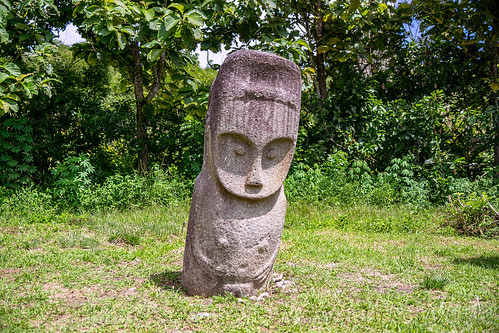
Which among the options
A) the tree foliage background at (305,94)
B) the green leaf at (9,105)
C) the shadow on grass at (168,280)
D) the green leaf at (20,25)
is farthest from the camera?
the tree foliage background at (305,94)

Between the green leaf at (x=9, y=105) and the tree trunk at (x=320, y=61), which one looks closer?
the green leaf at (x=9, y=105)

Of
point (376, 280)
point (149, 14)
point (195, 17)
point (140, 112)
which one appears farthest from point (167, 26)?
point (376, 280)

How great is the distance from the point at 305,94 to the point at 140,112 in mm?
3653

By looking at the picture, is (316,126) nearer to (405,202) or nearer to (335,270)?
(405,202)

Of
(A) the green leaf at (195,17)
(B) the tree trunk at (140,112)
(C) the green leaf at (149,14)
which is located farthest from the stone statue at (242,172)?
(B) the tree trunk at (140,112)

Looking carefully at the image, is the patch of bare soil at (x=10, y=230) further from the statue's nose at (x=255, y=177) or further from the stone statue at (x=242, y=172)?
the statue's nose at (x=255, y=177)

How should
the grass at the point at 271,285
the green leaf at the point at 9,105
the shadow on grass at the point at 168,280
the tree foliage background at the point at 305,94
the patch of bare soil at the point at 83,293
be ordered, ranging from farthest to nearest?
the tree foliage background at the point at 305,94 → the green leaf at the point at 9,105 → the shadow on grass at the point at 168,280 → the patch of bare soil at the point at 83,293 → the grass at the point at 271,285

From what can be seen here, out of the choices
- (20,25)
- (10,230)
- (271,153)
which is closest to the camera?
(271,153)

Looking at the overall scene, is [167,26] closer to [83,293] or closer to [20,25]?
[20,25]

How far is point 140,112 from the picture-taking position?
8445 mm

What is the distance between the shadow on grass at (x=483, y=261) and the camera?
4596 millimetres

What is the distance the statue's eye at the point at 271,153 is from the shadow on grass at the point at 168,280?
1.39m

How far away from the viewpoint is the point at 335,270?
14.7 feet

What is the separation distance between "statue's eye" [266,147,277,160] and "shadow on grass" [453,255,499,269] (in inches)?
106
